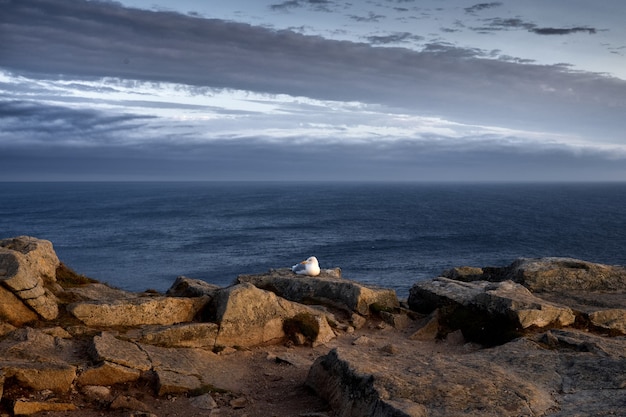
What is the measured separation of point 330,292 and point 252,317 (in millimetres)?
5142

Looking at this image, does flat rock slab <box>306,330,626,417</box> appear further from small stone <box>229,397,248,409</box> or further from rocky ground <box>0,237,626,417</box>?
small stone <box>229,397,248,409</box>

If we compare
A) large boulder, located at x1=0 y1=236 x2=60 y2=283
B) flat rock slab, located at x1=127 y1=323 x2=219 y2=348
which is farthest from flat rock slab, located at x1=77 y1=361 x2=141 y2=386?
large boulder, located at x1=0 y1=236 x2=60 y2=283

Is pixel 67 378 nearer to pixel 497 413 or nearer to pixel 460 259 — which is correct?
pixel 497 413

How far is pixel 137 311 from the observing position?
17.4 meters

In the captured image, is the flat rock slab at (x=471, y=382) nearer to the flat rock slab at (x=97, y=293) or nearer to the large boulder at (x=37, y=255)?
the flat rock slab at (x=97, y=293)

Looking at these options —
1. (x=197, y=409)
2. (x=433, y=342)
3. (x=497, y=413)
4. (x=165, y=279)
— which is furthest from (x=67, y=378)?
(x=165, y=279)

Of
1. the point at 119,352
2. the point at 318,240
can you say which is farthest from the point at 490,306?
the point at 318,240

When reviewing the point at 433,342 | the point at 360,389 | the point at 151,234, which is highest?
the point at 360,389

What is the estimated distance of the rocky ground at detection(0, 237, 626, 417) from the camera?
1179 cm

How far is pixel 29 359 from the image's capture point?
13.3 m

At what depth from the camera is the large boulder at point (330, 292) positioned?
21.7m

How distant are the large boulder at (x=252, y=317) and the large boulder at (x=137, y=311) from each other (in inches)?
33.6

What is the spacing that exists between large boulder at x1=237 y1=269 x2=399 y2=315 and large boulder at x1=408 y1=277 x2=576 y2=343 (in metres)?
1.43

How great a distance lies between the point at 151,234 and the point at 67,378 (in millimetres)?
115761
